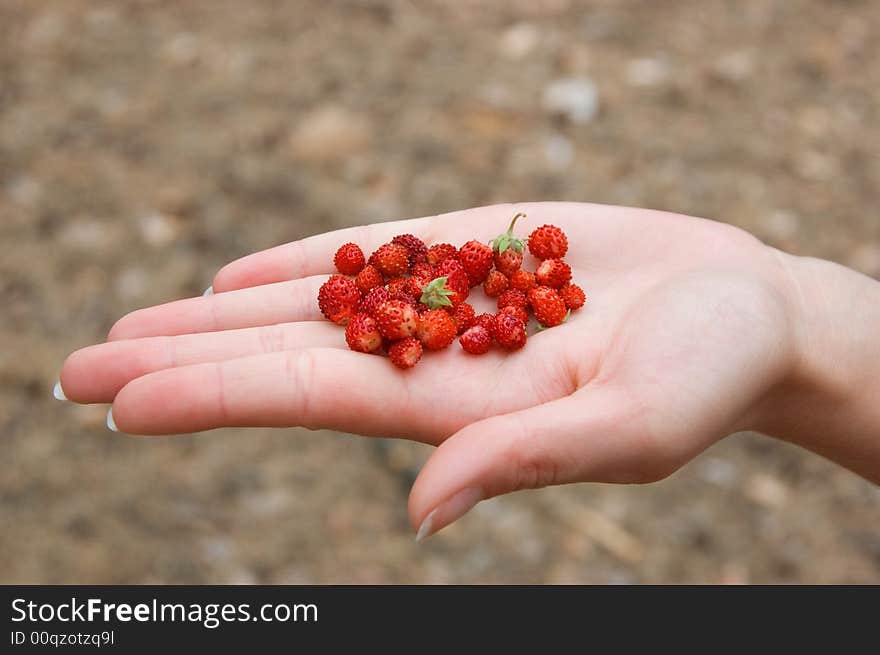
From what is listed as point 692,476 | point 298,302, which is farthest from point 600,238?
point 692,476

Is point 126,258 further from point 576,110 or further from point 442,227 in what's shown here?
point 576,110

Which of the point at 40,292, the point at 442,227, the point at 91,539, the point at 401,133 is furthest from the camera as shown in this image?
the point at 401,133

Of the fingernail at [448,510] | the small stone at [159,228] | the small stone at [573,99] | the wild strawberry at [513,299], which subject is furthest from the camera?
the small stone at [573,99]

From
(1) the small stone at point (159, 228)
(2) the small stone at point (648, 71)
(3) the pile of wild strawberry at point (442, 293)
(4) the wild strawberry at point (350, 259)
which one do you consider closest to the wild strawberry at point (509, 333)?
(3) the pile of wild strawberry at point (442, 293)

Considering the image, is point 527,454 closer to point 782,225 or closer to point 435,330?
point 435,330

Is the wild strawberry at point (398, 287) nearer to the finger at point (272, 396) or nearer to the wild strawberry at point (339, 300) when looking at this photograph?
the wild strawberry at point (339, 300)

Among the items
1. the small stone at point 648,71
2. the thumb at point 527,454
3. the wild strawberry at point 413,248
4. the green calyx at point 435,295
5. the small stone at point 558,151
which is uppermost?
the small stone at point 648,71

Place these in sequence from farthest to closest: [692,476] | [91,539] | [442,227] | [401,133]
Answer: [401,133] < [692,476] < [91,539] < [442,227]
